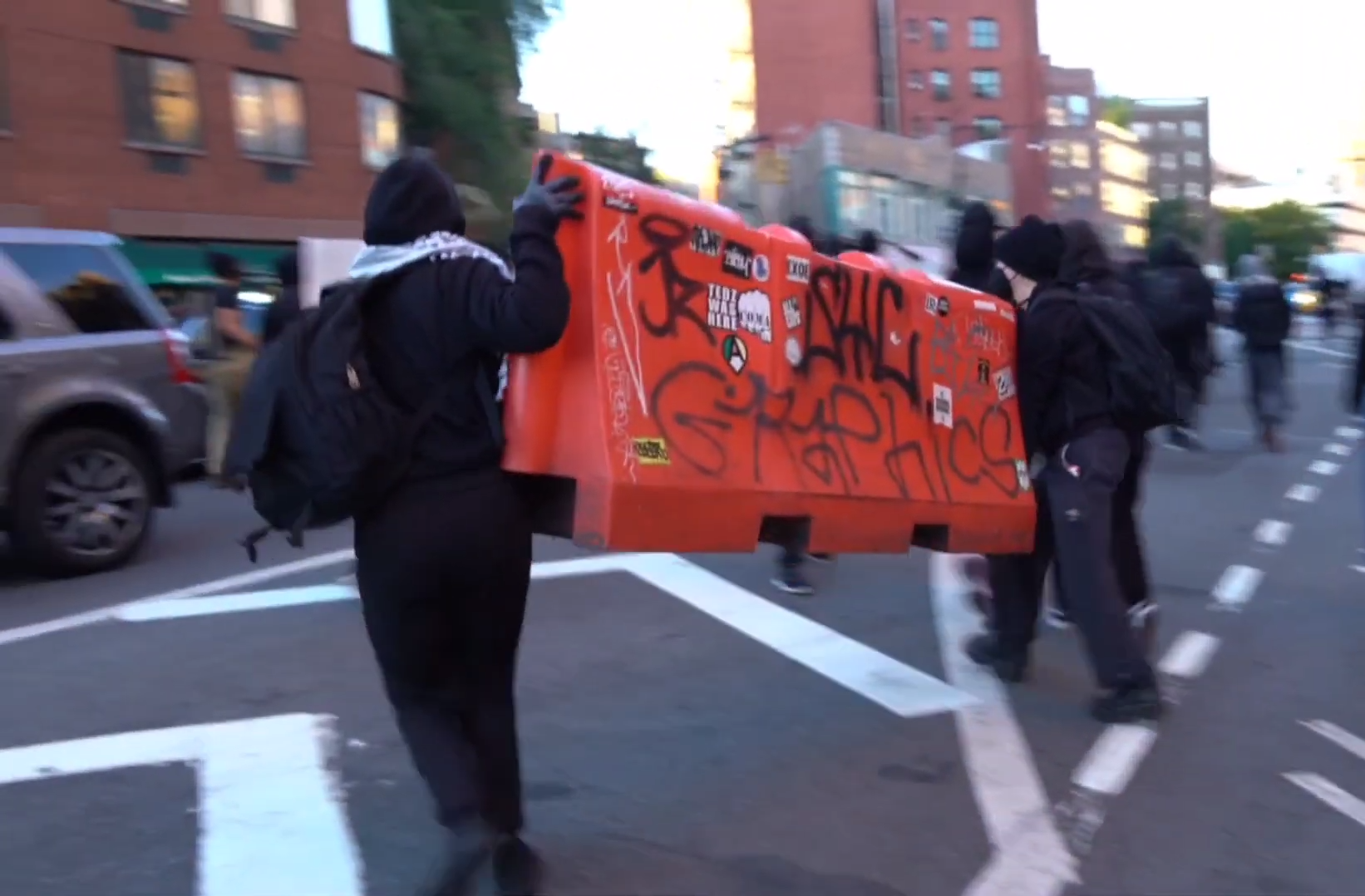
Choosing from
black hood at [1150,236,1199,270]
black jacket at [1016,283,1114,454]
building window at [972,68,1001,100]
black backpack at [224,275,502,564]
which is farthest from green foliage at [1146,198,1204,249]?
black backpack at [224,275,502,564]

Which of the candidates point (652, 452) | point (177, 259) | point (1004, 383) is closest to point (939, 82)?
point (177, 259)

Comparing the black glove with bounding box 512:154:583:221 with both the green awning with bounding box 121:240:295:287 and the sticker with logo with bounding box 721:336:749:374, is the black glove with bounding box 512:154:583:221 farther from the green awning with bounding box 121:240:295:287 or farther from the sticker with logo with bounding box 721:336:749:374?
the green awning with bounding box 121:240:295:287

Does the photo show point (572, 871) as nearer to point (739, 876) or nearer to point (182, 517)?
point (739, 876)

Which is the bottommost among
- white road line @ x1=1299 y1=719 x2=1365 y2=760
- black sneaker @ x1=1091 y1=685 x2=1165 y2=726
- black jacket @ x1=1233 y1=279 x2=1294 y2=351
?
white road line @ x1=1299 y1=719 x2=1365 y2=760

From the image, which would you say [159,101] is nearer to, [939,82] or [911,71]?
[911,71]

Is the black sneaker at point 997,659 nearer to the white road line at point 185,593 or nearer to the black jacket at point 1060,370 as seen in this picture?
the black jacket at point 1060,370

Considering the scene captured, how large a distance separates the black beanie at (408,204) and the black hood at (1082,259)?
2745mm

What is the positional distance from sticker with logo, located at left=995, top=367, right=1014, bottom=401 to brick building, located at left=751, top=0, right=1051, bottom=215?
68980 mm

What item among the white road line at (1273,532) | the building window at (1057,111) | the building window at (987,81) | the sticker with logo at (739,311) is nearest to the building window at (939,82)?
the building window at (987,81)

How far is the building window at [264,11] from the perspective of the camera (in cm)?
2864

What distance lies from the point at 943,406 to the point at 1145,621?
1279 millimetres

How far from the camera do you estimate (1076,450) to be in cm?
507

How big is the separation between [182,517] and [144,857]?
265 inches

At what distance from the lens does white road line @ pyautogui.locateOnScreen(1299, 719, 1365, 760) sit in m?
4.84
